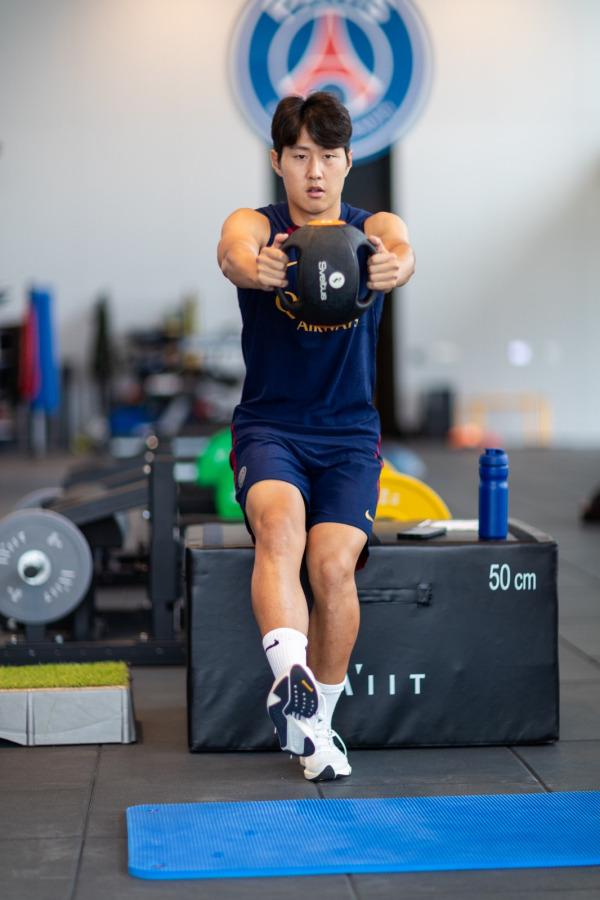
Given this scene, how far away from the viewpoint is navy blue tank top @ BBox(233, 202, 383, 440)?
233cm

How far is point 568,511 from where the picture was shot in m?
6.31

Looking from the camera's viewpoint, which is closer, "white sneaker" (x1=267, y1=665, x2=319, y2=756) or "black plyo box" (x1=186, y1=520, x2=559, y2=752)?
"white sneaker" (x1=267, y1=665, x2=319, y2=756)

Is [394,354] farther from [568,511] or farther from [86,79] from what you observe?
[568,511]

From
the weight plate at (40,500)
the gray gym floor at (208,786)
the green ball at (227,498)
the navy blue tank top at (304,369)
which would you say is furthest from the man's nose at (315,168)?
the green ball at (227,498)

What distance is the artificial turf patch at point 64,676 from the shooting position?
7.95 feet

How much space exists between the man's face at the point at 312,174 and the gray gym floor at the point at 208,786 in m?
1.01

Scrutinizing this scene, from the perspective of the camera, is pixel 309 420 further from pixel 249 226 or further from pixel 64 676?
pixel 64 676

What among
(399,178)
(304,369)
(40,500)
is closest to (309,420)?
(304,369)

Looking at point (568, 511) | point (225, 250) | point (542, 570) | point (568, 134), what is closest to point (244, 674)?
point (542, 570)

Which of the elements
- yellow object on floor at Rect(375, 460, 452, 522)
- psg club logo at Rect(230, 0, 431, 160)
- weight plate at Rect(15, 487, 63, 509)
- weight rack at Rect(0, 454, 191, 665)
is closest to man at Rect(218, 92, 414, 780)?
weight rack at Rect(0, 454, 191, 665)

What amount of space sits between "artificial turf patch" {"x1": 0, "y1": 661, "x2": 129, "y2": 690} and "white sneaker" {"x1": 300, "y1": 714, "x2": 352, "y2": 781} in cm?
51

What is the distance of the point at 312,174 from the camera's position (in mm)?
2301

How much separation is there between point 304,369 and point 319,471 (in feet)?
0.73

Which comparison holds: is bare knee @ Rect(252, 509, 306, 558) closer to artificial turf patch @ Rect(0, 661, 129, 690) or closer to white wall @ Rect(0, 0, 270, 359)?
artificial turf patch @ Rect(0, 661, 129, 690)
